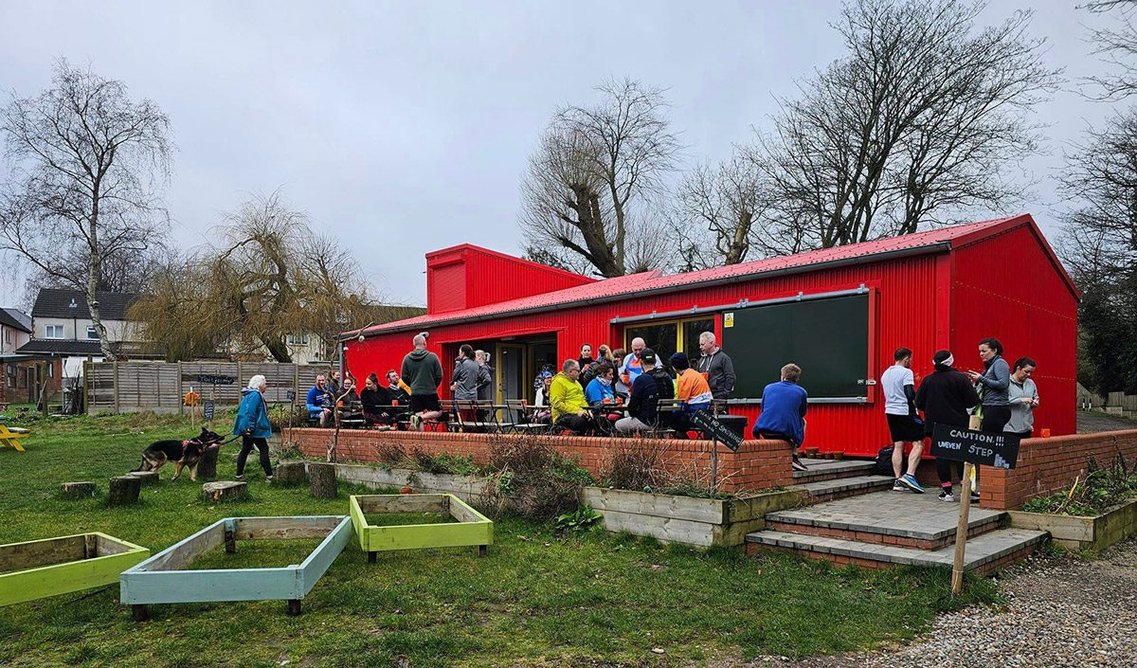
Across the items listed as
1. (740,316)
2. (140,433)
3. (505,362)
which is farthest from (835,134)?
(140,433)

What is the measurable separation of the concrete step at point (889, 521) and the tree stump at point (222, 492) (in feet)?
20.8

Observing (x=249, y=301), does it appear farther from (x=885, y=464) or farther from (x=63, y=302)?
(x=63, y=302)

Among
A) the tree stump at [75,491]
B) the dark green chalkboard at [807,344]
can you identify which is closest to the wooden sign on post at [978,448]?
the dark green chalkboard at [807,344]

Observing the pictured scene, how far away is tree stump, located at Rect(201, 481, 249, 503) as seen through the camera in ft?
30.0

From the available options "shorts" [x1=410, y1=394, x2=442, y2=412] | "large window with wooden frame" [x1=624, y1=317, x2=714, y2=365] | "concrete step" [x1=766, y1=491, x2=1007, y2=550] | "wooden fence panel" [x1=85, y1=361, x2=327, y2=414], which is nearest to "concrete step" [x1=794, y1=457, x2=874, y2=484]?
"concrete step" [x1=766, y1=491, x2=1007, y2=550]

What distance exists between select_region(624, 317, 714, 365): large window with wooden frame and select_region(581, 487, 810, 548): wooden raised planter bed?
4655mm

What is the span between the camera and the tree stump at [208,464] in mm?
11070

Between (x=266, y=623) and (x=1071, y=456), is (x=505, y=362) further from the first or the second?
(x=266, y=623)

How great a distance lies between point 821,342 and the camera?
10047 mm

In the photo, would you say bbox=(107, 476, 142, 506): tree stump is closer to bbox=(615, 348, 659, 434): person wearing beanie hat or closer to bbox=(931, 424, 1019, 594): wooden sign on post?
bbox=(615, 348, 659, 434): person wearing beanie hat

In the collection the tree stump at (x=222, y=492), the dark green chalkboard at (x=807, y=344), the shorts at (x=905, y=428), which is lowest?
the tree stump at (x=222, y=492)

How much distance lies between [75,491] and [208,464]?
207 cm

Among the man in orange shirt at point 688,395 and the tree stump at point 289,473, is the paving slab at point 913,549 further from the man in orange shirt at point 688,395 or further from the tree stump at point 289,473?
the tree stump at point 289,473

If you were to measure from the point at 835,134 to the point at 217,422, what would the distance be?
2177 centimetres
